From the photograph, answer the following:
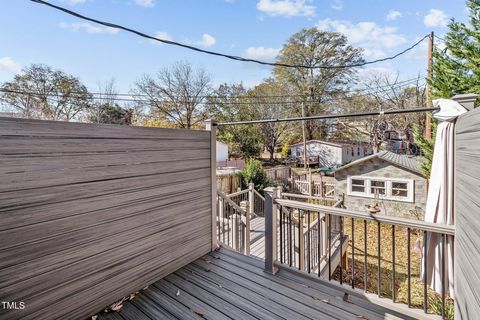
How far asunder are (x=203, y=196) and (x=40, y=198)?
5.52ft

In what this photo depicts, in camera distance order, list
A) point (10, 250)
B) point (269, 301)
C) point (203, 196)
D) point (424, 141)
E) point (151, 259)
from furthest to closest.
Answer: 1. point (424, 141)
2. point (203, 196)
3. point (151, 259)
4. point (269, 301)
5. point (10, 250)

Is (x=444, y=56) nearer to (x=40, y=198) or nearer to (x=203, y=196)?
(x=203, y=196)

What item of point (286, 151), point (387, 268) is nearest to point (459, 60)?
point (387, 268)

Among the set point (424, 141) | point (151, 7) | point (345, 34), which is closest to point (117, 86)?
point (151, 7)

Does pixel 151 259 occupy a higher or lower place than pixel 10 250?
lower

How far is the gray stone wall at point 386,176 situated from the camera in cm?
892

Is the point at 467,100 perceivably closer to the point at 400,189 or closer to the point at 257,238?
the point at 257,238

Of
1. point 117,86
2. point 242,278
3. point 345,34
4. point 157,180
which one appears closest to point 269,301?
point 242,278

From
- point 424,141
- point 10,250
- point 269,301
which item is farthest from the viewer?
point 424,141

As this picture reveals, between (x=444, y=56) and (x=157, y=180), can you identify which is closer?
(x=157, y=180)

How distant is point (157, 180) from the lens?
254 cm

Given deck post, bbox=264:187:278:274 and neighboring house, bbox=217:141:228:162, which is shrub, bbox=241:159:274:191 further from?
deck post, bbox=264:187:278:274

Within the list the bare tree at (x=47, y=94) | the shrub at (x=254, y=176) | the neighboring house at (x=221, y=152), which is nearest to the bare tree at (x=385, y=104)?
the shrub at (x=254, y=176)

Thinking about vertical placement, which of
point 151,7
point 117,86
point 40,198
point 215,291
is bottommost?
point 215,291
